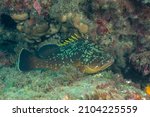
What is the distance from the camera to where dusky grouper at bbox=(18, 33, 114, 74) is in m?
5.71

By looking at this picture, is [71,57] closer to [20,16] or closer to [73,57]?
[73,57]

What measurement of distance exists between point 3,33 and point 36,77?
100 inches

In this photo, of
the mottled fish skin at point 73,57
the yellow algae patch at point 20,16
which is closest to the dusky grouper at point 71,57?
the mottled fish skin at point 73,57


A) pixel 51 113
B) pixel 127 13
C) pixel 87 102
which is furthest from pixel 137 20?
pixel 51 113

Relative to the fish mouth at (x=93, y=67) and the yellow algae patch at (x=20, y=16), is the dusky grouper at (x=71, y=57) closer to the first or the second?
the fish mouth at (x=93, y=67)

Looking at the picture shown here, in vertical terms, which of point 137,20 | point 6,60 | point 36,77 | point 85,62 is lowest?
point 6,60

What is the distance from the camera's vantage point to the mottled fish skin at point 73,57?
18.7 feet

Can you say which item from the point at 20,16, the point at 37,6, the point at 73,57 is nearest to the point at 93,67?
A: the point at 73,57

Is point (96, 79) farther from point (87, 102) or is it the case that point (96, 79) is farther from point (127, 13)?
point (127, 13)

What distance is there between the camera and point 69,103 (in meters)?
4.60

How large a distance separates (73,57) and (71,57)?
44 millimetres

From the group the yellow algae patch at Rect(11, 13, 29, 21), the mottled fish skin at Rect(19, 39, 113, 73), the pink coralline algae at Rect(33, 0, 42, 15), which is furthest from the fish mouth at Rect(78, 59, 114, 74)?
the yellow algae patch at Rect(11, 13, 29, 21)

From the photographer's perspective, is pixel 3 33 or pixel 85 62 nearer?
pixel 85 62

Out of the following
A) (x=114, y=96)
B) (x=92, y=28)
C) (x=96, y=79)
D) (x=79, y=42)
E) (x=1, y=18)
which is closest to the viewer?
(x=114, y=96)
